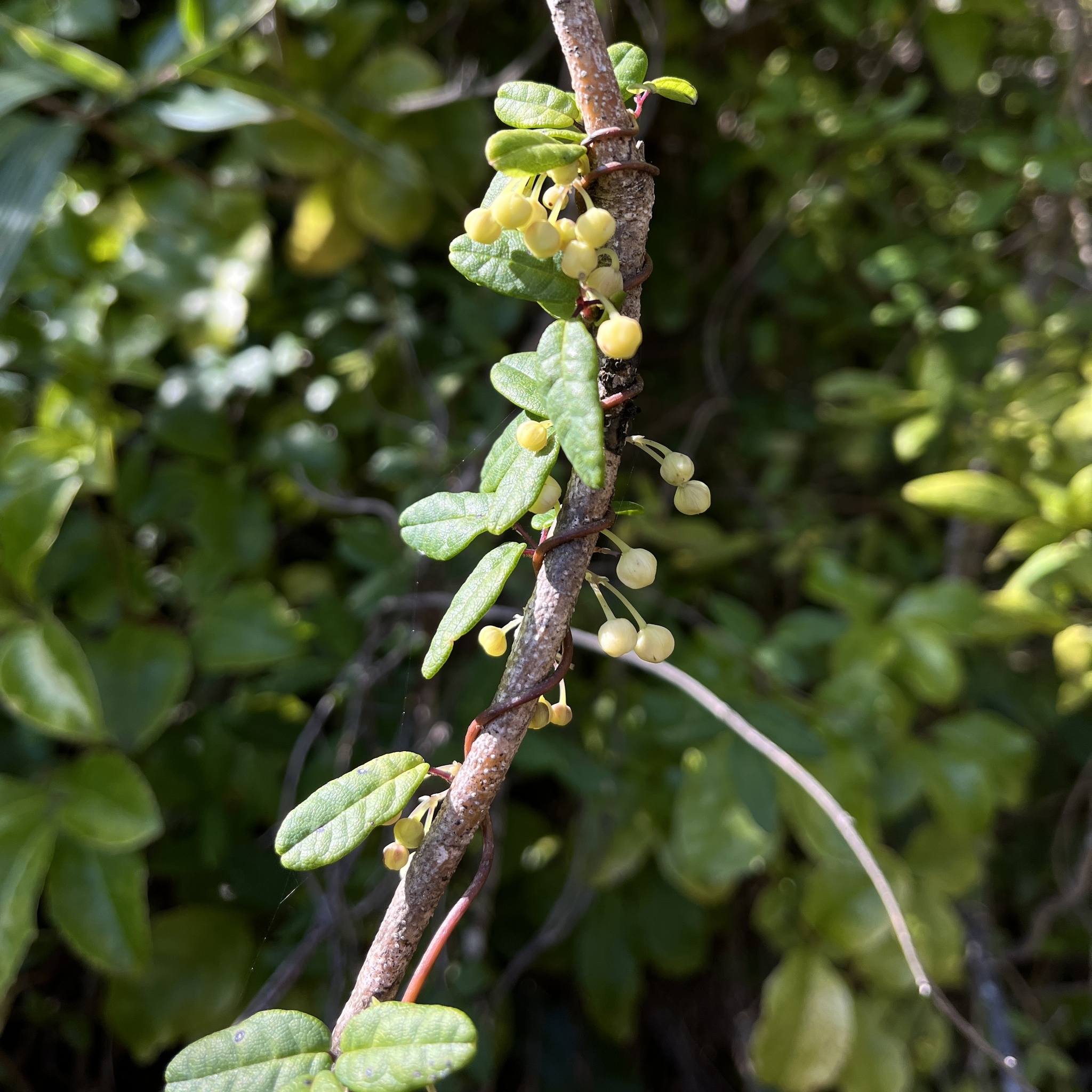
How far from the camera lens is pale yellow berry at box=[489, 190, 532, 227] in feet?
1.05

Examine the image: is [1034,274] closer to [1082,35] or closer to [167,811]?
[1082,35]

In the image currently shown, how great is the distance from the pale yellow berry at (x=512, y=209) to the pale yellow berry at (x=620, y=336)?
51mm

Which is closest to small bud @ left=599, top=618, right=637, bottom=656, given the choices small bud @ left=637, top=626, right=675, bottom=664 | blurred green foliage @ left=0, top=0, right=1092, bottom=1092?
small bud @ left=637, top=626, right=675, bottom=664

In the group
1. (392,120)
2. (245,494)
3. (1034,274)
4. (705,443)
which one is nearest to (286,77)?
(392,120)

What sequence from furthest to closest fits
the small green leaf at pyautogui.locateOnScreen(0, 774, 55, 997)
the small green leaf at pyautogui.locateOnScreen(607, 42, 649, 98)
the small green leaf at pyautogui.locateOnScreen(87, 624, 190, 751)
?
the small green leaf at pyautogui.locateOnScreen(87, 624, 190, 751)
the small green leaf at pyautogui.locateOnScreen(0, 774, 55, 997)
the small green leaf at pyautogui.locateOnScreen(607, 42, 649, 98)

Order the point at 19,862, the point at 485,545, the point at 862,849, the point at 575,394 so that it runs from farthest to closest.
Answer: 1. the point at 485,545
2. the point at 19,862
3. the point at 862,849
4. the point at 575,394

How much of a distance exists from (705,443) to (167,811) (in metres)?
0.97

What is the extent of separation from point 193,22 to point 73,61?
0.46 feet

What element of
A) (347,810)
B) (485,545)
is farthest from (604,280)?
(485,545)

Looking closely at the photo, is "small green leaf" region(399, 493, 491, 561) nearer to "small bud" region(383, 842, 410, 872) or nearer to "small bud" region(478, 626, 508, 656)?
"small bud" region(478, 626, 508, 656)

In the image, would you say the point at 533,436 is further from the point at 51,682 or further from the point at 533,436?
the point at 51,682

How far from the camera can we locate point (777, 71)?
122 centimetres

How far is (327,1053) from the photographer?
0.37 m

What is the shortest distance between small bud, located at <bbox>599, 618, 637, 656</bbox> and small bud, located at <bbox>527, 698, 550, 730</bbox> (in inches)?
1.7
